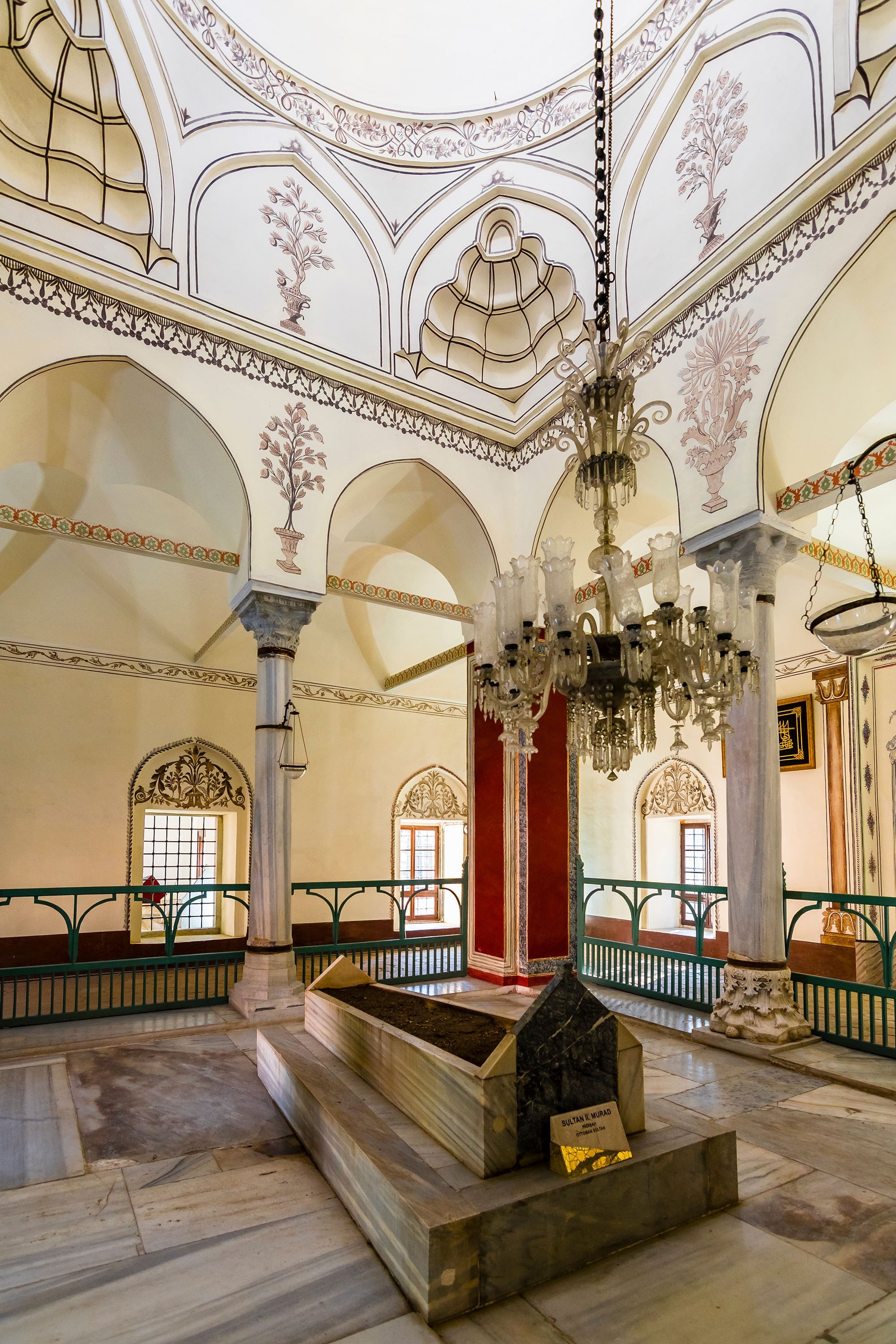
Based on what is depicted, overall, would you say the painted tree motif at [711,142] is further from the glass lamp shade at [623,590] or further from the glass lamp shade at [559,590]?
the glass lamp shade at [559,590]

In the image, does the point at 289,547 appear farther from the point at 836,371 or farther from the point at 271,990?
the point at 836,371

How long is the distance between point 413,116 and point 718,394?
4124 mm

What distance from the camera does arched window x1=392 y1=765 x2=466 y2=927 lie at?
1241cm

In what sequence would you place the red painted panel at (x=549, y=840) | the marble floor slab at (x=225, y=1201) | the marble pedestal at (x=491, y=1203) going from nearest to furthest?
1. the marble pedestal at (x=491, y=1203)
2. the marble floor slab at (x=225, y=1201)
3. the red painted panel at (x=549, y=840)

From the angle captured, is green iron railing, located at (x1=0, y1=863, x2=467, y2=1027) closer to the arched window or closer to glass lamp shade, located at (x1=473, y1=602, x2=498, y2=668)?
the arched window

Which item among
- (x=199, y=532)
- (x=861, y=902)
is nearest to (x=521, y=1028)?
(x=861, y=902)

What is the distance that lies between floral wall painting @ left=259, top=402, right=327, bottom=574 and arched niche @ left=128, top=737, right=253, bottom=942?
4.88 meters

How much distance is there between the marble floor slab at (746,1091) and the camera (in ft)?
13.2

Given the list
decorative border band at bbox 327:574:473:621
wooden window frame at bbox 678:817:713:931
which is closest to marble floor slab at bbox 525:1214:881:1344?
decorative border band at bbox 327:574:473:621

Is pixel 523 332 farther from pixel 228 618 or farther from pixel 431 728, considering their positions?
pixel 431 728

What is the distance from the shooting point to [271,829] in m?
6.32

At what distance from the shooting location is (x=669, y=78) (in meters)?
6.14

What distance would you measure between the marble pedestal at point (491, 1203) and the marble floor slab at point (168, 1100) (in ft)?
2.55

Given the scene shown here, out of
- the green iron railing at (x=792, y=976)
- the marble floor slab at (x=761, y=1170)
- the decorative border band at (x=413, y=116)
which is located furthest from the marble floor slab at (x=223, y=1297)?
the decorative border band at (x=413, y=116)
